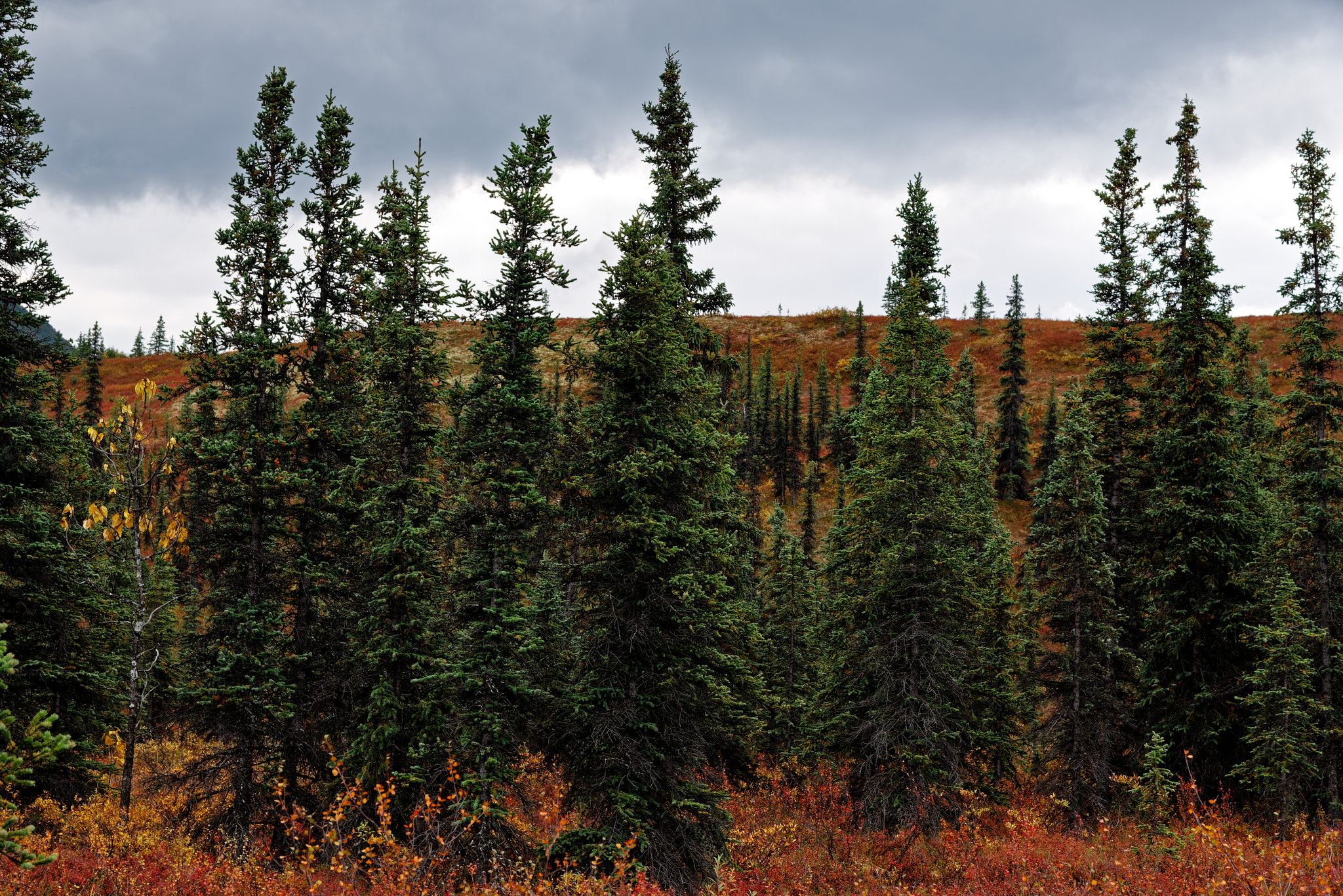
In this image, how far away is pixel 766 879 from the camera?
42.1 ft

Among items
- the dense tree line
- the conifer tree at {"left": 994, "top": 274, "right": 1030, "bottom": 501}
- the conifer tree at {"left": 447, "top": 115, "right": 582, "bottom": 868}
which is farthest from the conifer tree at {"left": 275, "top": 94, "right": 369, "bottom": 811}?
the conifer tree at {"left": 994, "top": 274, "right": 1030, "bottom": 501}

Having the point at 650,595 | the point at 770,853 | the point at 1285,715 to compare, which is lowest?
the point at 770,853

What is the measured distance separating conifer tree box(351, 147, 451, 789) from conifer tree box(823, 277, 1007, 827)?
12042 mm

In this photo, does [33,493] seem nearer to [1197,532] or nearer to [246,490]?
[246,490]

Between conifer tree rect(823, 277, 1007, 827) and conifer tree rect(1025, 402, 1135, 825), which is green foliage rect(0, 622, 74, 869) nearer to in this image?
conifer tree rect(823, 277, 1007, 827)

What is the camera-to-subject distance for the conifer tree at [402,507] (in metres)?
14.3

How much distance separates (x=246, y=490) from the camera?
15.6 m

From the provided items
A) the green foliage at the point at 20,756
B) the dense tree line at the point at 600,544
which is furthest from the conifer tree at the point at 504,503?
the green foliage at the point at 20,756

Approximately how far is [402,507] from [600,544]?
439 cm

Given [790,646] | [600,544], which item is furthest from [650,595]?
[790,646]

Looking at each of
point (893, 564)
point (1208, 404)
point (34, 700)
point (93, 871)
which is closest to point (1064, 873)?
point (893, 564)

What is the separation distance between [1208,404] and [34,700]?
32947 mm

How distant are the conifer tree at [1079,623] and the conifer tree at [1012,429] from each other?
1744 inches

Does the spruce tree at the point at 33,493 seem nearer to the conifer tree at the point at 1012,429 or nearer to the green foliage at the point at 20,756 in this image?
the green foliage at the point at 20,756
